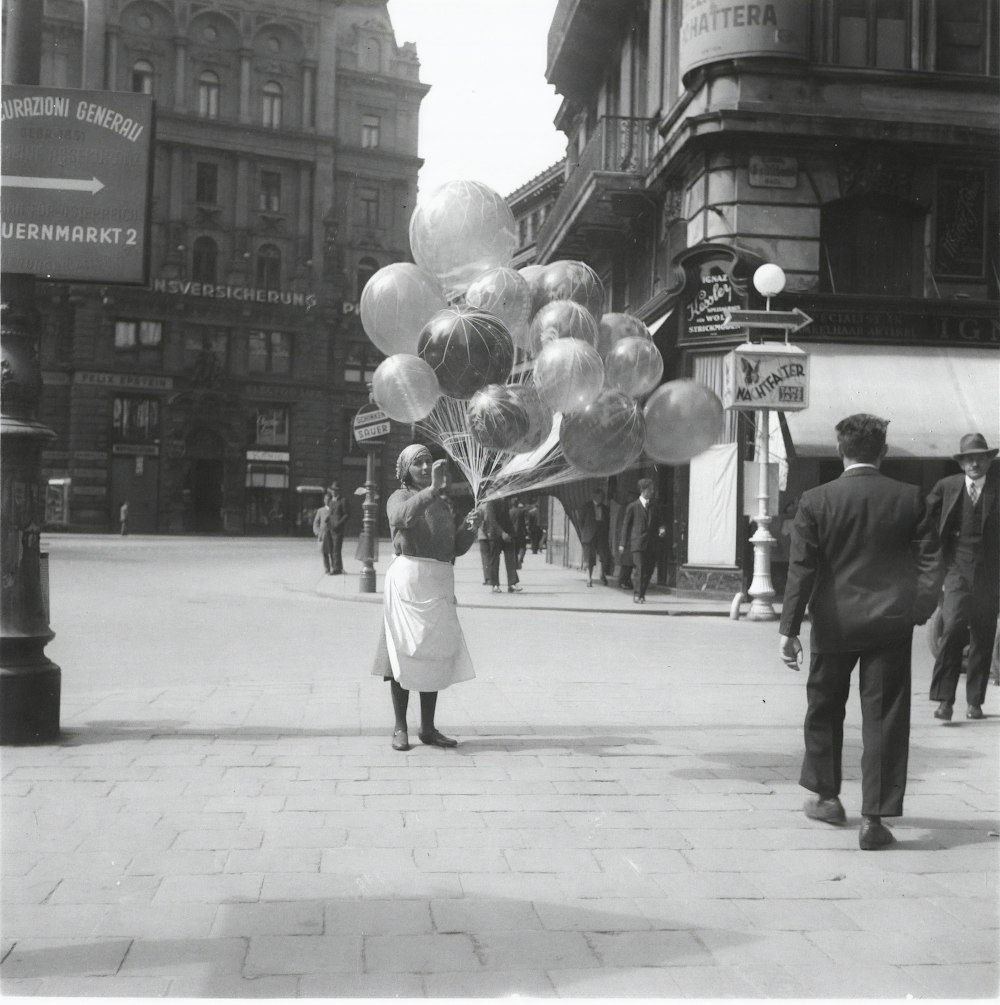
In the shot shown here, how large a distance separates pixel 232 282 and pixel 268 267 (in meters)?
1.87

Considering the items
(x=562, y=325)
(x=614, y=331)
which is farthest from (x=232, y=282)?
(x=562, y=325)

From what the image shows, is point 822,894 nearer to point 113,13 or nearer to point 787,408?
point 787,408

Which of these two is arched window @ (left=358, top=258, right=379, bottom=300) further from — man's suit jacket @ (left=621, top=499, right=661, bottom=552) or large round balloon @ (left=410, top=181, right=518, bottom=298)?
large round balloon @ (left=410, top=181, right=518, bottom=298)

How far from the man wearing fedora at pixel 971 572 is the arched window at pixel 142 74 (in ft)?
151

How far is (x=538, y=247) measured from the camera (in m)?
31.8

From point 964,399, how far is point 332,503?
41.7ft

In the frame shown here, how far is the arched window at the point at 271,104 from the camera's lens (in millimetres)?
51656

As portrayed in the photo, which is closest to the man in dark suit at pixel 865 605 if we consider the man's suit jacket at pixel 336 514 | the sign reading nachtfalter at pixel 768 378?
the sign reading nachtfalter at pixel 768 378

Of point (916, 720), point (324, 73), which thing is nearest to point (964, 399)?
point (916, 720)

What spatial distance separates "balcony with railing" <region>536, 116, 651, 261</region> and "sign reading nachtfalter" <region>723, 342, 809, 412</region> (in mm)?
7352

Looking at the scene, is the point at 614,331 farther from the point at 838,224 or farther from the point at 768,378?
the point at 838,224

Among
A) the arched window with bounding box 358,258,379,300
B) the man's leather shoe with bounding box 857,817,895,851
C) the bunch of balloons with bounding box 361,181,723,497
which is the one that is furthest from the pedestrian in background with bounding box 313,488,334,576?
the arched window with bounding box 358,258,379,300

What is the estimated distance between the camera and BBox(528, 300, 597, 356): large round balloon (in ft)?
24.8

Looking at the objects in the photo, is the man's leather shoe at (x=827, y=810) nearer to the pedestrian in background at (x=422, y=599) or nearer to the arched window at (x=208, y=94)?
the pedestrian in background at (x=422, y=599)
